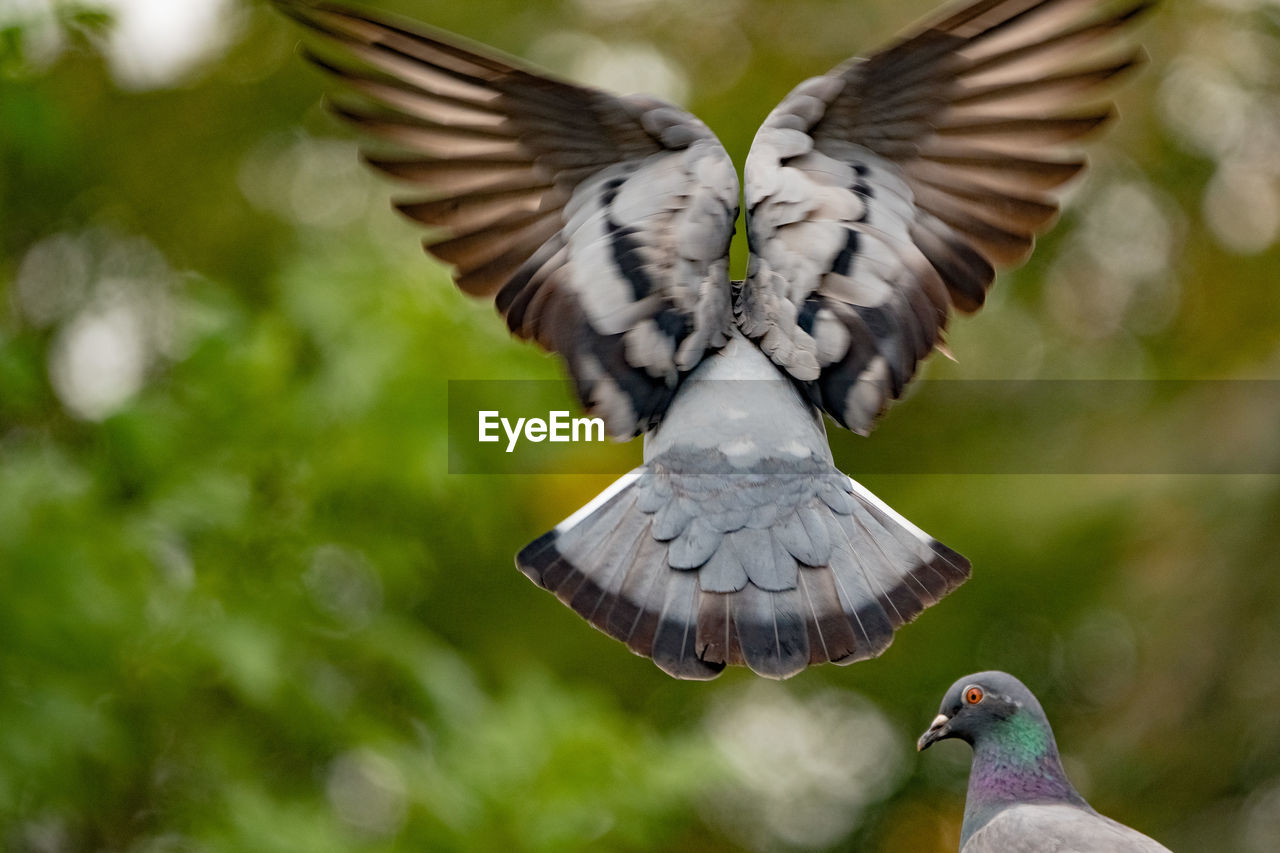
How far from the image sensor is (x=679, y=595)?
2.33m

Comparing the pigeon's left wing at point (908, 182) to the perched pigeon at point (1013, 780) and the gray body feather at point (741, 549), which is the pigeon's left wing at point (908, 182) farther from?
the perched pigeon at point (1013, 780)

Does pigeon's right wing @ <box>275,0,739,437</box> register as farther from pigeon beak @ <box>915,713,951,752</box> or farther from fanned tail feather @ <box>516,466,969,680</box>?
pigeon beak @ <box>915,713,951,752</box>

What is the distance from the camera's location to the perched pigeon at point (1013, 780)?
324 cm

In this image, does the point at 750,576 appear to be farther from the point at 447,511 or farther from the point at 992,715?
the point at 447,511

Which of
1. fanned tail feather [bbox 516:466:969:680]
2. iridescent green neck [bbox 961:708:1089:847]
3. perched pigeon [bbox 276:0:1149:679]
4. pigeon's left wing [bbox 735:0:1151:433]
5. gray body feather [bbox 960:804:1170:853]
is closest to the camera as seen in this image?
fanned tail feather [bbox 516:466:969:680]

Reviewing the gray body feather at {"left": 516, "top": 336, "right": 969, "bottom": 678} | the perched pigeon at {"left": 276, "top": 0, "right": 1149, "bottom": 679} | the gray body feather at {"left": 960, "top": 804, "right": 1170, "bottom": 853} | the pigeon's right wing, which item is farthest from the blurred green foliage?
the gray body feather at {"left": 516, "top": 336, "right": 969, "bottom": 678}

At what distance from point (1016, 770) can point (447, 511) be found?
11.4 feet

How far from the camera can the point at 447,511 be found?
254 inches

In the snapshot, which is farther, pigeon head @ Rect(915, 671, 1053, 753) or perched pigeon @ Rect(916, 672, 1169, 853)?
pigeon head @ Rect(915, 671, 1053, 753)

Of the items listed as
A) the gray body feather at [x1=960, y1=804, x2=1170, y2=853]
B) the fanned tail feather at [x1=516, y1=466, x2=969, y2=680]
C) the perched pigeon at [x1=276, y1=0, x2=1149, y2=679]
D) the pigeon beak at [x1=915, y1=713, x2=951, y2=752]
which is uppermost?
the perched pigeon at [x1=276, y1=0, x2=1149, y2=679]

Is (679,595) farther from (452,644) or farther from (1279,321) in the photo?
(1279,321)

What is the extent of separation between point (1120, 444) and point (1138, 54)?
6517mm

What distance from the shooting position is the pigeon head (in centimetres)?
351

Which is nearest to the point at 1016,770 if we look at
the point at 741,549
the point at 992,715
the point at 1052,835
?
the point at 992,715
